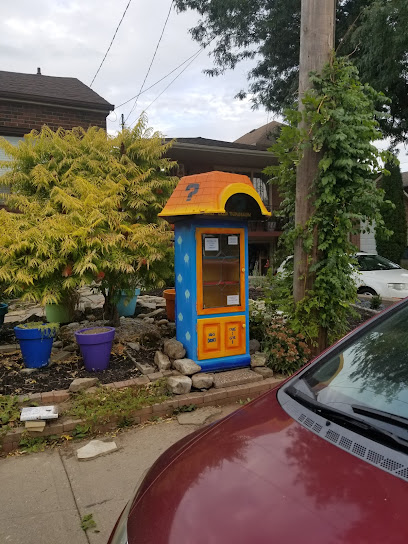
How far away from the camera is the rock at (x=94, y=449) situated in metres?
3.29

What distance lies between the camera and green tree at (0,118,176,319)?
4703mm

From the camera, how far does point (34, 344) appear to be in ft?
14.9

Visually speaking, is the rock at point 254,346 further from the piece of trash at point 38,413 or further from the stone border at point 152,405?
the piece of trash at point 38,413

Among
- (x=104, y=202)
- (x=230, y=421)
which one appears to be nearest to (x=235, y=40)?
(x=104, y=202)

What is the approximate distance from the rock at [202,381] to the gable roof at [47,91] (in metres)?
9.00

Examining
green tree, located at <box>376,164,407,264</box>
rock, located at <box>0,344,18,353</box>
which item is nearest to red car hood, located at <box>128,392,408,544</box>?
rock, located at <box>0,344,18,353</box>

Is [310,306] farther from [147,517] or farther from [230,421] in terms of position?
[147,517]

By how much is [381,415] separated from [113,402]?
2.82 meters

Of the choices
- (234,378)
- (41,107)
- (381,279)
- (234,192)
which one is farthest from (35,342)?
(41,107)

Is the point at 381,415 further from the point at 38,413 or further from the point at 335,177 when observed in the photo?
the point at 335,177

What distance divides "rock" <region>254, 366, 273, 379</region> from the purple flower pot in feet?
5.68

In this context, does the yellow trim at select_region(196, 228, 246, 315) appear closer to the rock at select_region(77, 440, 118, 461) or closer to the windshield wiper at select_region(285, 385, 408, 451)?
the rock at select_region(77, 440, 118, 461)

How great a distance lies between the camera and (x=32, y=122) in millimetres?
10516

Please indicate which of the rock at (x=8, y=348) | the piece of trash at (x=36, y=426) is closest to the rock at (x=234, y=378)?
the piece of trash at (x=36, y=426)
